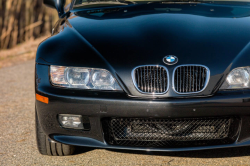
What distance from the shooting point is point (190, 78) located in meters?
2.69

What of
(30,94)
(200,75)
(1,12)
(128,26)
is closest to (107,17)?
(128,26)

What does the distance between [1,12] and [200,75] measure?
24.5 ft

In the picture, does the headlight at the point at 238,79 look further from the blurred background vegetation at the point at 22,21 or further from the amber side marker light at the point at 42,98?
the blurred background vegetation at the point at 22,21

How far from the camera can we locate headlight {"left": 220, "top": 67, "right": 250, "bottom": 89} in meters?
2.70

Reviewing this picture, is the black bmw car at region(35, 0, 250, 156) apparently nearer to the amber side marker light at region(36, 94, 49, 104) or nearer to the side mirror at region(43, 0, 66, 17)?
the amber side marker light at region(36, 94, 49, 104)

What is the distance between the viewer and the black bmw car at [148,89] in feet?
8.71

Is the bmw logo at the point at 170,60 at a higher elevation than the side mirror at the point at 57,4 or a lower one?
lower

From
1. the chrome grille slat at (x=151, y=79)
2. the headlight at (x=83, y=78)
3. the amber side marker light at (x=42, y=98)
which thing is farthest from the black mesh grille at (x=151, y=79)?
the amber side marker light at (x=42, y=98)

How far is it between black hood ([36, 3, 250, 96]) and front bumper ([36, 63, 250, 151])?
0.10 m

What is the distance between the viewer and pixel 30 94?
18.0 feet

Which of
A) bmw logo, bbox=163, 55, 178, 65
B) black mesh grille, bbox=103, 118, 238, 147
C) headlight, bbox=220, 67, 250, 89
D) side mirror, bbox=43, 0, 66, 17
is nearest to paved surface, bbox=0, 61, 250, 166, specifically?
black mesh grille, bbox=103, 118, 238, 147

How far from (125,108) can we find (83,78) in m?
0.37

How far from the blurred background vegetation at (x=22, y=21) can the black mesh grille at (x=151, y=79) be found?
23.6ft

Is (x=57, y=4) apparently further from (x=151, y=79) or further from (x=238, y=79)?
(x=238, y=79)
